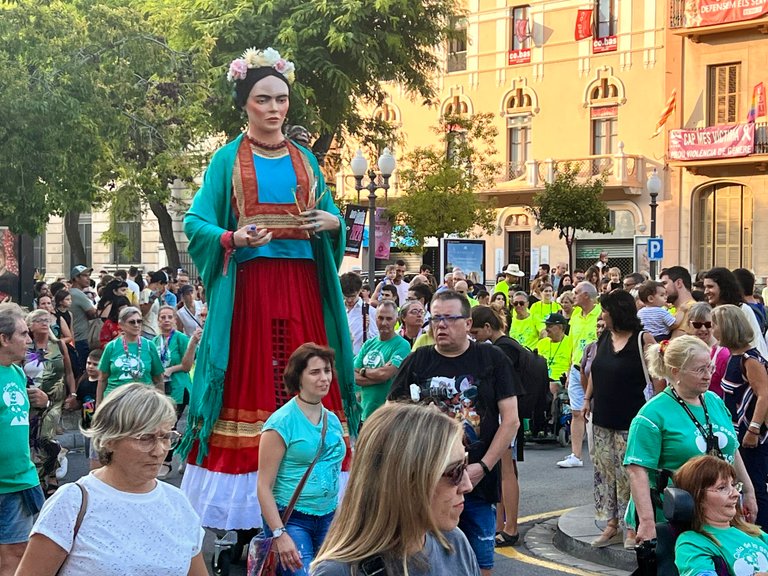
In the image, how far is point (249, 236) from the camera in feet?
22.1

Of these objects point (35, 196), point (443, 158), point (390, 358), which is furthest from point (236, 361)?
point (443, 158)

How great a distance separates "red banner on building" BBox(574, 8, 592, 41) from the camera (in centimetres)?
3903

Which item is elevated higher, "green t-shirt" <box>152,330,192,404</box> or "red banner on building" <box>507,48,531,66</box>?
"red banner on building" <box>507,48,531,66</box>

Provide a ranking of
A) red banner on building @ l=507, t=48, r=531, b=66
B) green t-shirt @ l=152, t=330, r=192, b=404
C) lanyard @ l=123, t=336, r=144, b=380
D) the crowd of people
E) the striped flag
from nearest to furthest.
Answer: the crowd of people < lanyard @ l=123, t=336, r=144, b=380 < green t-shirt @ l=152, t=330, r=192, b=404 < the striped flag < red banner on building @ l=507, t=48, r=531, b=66

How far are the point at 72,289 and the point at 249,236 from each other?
381 inches

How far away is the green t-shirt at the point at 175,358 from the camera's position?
421 inches

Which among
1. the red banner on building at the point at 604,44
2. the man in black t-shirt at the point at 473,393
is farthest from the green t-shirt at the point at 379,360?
the red banner on building at the point at 604,44

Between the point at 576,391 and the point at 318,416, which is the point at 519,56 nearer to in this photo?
the point at 576,391

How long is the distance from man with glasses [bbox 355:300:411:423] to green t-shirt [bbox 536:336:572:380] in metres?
5.41

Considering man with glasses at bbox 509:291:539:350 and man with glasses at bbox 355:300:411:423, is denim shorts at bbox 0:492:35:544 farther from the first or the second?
man with glasses at bbox 509:291:539:350

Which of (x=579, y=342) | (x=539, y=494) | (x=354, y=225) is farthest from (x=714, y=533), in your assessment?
(x=354, y=225)

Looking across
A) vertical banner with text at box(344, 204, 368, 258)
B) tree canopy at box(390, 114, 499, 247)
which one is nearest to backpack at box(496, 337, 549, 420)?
vertical banner with text at box(344, 204, 368, 258)

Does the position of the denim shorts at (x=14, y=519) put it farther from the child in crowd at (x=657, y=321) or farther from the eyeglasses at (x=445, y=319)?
the child in crowd at (x=657, y=321)

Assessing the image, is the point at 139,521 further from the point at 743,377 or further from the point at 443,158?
the point at 443,158
